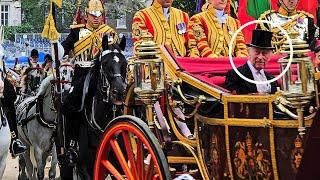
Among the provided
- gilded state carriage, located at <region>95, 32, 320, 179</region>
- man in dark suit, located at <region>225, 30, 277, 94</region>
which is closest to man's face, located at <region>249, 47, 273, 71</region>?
man in dark suit, located at <region>225, 30, 277, 94</region>

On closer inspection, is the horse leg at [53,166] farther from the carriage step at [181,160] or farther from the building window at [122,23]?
the building window at [122,23]

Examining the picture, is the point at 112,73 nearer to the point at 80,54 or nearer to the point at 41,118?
the point at 80,54

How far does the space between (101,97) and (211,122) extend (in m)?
2.49

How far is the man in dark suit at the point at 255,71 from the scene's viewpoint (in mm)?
4535

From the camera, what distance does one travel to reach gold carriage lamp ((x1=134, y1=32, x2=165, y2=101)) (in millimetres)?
4789

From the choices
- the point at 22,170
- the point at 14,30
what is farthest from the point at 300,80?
the point at 14,30

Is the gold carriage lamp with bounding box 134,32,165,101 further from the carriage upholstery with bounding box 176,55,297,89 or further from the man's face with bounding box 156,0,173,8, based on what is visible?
the man's face with bounding box 156,0,173,8

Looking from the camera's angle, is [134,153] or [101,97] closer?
[134,153]

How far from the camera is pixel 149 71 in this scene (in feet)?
15.7

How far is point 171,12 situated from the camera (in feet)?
20.8

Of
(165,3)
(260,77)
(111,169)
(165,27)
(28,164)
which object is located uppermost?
(165,3)

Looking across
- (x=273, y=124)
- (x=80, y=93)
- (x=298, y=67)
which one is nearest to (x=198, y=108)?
(x=273, y=124)

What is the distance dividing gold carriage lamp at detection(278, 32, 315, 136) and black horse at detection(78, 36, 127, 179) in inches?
112

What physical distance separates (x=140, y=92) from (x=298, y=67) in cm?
141
